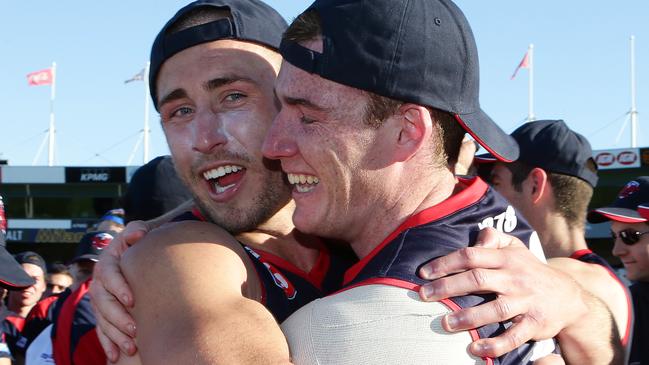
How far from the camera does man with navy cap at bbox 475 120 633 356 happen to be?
15.2 ft

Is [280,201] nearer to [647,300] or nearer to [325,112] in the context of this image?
[325,112]

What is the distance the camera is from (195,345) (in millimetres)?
1702

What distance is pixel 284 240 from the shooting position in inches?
103

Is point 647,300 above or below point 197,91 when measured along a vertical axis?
below

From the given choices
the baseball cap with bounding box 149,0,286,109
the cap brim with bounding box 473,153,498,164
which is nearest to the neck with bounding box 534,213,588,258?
the cap brim with bounding box 473,153,498,164

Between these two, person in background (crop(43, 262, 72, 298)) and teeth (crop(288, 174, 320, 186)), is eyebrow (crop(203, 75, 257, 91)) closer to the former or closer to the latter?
teeth (crop(288, 174, 320, 186))

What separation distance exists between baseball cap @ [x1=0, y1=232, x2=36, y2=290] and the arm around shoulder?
1938 mm

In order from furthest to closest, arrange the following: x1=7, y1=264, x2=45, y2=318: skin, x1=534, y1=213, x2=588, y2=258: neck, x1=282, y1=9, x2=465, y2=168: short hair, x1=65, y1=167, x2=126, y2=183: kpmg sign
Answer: x1=65, y1=167, x2=126, y2=183: kpmg sign, x1=7, y1=264, x2=45, y2=318: skin, x1=534, y1=213, x2=588, y2=258: neck, x1=282, y1=9, x2=465, y2=168: short hair

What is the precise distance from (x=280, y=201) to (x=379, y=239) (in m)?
0.61

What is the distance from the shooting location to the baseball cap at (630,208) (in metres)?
5.11

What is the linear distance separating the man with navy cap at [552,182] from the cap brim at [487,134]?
7.82ft

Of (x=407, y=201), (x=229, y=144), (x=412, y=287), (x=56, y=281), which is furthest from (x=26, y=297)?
(x=412, y=287)

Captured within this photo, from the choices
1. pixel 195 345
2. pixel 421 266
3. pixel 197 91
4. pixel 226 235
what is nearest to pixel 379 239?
pixel 421 266

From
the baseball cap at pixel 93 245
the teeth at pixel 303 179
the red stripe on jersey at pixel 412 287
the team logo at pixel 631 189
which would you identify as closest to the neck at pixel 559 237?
the team logo at pixel 631 189
